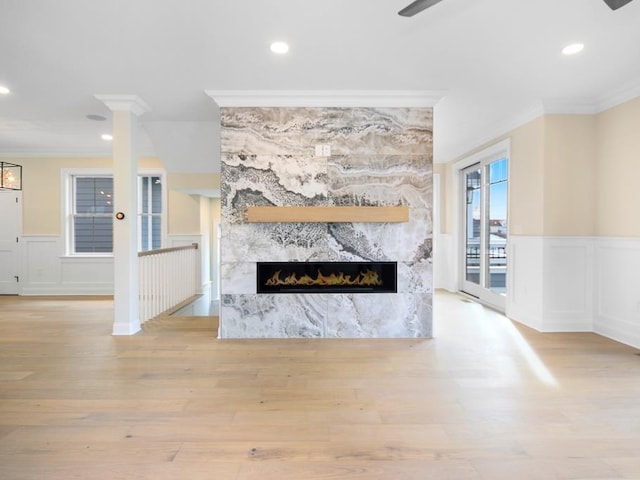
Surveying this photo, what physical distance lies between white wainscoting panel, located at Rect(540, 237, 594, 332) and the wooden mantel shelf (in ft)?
5.99

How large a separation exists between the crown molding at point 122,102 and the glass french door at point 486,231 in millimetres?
4487

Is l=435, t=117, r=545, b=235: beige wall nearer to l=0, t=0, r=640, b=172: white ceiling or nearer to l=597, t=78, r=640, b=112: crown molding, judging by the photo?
l=0, t=0, r=640, b=172: white ceiling

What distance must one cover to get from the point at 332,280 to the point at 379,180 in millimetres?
1159

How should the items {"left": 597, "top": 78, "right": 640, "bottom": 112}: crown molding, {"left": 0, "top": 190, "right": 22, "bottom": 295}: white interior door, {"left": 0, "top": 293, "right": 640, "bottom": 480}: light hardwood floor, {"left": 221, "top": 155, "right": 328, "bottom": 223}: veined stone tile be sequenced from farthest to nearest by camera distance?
1. {"left": 0, "top": 190, "right": 22, "bottom": 295}: white interior door
2. {"left": 221, "top": 155, "right": 328, "bottom": 223}: veined stone tile
3. {"left": 597, "top": 78, "right": 640, "bottom": 112}: crown molding
4. {"left": 0, "top": 293, "right": 640, "bottom": 480}: light hardwood floor

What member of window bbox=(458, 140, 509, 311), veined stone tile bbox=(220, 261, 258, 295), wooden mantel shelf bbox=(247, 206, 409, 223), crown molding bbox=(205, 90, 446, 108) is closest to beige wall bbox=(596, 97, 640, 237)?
window bbox=(458, 140, 509, 311)

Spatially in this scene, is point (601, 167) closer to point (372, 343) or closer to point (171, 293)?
point (372, 343)

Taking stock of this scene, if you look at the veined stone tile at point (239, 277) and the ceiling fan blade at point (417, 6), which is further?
the veined stone tile at point (239, 277)

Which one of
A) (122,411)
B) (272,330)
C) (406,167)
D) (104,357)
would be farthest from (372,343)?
(104,357)

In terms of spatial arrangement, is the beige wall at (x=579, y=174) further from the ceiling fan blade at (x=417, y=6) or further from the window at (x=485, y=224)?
the ceiling fan blade at (x=417, y=6)

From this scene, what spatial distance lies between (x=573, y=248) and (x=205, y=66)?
416 cm

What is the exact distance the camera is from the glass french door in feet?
16.1

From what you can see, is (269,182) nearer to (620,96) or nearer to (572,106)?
(572,106)

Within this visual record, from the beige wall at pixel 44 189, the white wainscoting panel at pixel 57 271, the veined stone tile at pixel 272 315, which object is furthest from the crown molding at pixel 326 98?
the white wainscoting panel at pixel 57 271

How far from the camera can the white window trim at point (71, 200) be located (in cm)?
631
